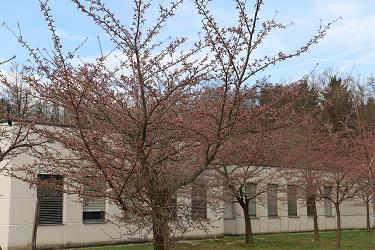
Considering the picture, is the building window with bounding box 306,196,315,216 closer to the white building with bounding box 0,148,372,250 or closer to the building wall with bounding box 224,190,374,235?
the building wall with bounding box 224,190,374,235

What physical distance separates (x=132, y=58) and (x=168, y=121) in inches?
31.2

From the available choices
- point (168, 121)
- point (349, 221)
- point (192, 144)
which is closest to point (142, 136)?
point (168, 121)

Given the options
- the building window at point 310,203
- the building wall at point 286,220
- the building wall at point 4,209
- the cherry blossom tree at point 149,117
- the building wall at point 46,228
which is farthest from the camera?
the building wall at point 286,220

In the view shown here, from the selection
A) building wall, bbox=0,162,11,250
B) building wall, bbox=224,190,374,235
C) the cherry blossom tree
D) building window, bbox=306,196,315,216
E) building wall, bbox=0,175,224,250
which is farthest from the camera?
building wall, bbox=224,190,374,235

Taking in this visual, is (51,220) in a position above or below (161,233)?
below

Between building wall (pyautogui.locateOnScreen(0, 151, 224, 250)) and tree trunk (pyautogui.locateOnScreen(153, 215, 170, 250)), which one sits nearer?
tree trunk (pyautogui.locateOnScreen(153, 215, 170, 250))

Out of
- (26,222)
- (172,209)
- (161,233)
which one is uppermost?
(172,209)

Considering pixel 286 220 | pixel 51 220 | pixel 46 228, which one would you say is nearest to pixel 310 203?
pixel 286 220

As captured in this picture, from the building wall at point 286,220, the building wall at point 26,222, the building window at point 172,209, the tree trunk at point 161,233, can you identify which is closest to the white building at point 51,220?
the building wall at point 26,222

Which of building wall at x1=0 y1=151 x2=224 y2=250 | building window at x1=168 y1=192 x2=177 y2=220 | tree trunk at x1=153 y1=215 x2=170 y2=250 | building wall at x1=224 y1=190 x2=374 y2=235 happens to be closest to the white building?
building wall at x1=0 y1=151 x2=224 y2=250

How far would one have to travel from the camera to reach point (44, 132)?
21.4ft

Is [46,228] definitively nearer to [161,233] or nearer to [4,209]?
[4,209]

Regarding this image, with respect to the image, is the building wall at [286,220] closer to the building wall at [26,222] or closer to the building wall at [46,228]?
the building wall at [46,228]

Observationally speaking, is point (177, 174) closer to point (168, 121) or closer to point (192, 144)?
point (192, 144)
